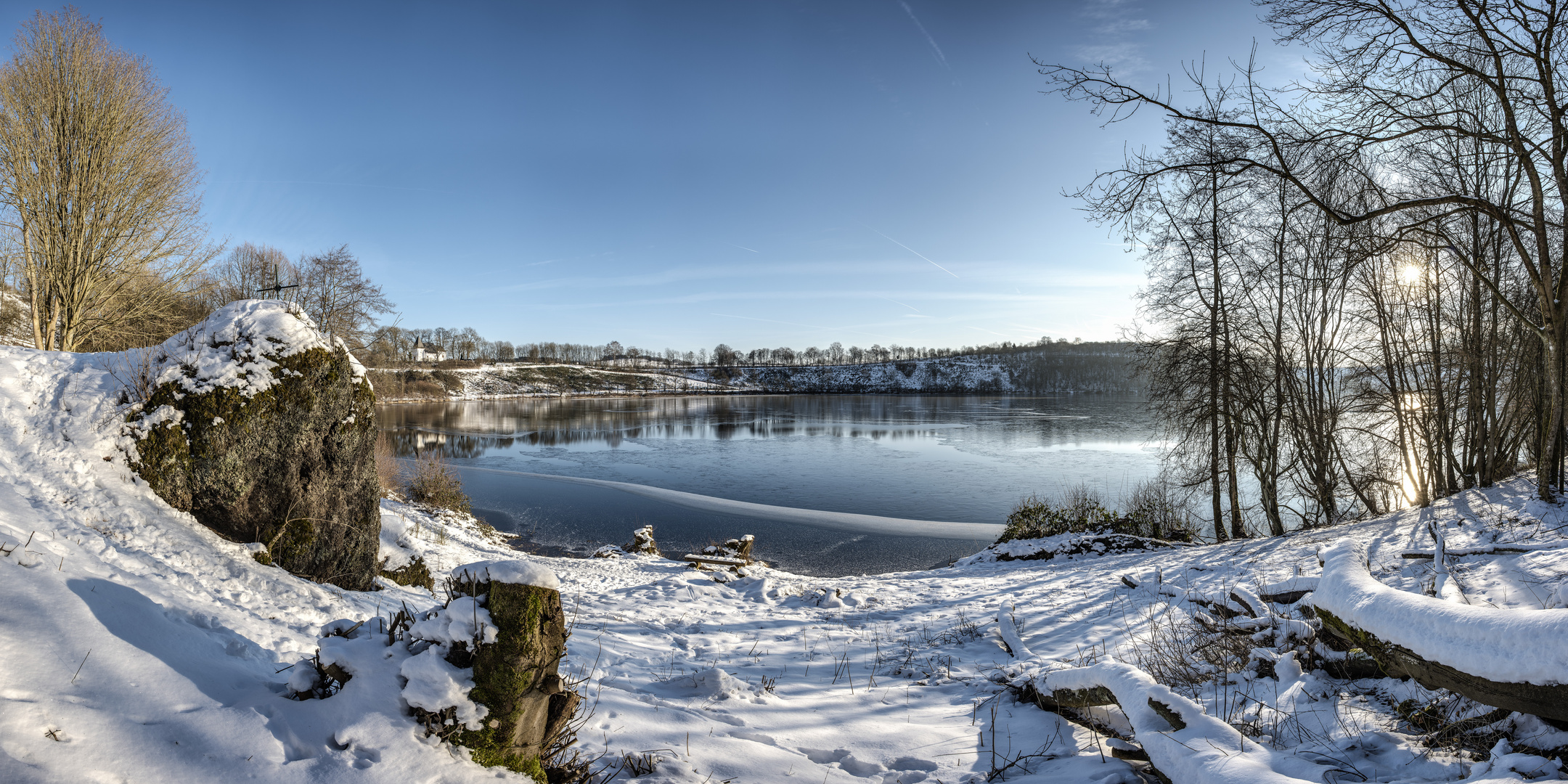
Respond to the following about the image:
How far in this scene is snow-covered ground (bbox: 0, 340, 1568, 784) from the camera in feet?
6.84

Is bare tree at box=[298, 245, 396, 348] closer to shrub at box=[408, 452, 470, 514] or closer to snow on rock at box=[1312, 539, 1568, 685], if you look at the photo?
shrub at box=[408, 452, 470, 514]

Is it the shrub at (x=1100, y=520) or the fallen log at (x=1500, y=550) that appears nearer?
the fallen log at (x=1500, y=550)

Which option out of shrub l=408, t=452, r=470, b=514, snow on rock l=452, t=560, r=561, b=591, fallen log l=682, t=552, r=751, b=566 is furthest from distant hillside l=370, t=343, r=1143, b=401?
snow on rock l=452, t=560, r=561, b=591

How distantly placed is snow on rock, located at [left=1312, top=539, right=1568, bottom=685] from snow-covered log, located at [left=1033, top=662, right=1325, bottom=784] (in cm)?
77

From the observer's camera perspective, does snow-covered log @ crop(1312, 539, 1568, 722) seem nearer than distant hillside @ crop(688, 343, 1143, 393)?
Yes

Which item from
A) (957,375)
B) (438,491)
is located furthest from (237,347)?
(957,375)

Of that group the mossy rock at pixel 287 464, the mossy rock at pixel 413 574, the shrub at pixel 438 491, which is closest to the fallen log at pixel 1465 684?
the mossy rock at pixel 287 464

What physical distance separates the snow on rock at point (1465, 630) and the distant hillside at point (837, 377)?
95.7 meters

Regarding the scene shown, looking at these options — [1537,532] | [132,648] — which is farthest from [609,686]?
[1537,532]

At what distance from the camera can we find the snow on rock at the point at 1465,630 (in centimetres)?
216

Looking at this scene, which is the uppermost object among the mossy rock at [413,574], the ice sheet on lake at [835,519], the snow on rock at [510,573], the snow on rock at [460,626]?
the snow on rock at [510,573]

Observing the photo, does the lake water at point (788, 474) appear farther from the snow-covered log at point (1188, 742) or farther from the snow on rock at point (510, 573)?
the snow on rock at point (510, 573)

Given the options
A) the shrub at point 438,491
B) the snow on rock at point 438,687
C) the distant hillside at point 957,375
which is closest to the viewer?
the snow on rock at point 438,687

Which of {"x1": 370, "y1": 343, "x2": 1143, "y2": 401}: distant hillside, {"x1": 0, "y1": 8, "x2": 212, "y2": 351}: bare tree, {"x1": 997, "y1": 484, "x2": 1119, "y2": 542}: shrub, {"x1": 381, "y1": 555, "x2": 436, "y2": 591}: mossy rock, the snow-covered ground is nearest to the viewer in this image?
the snow-covered ground
